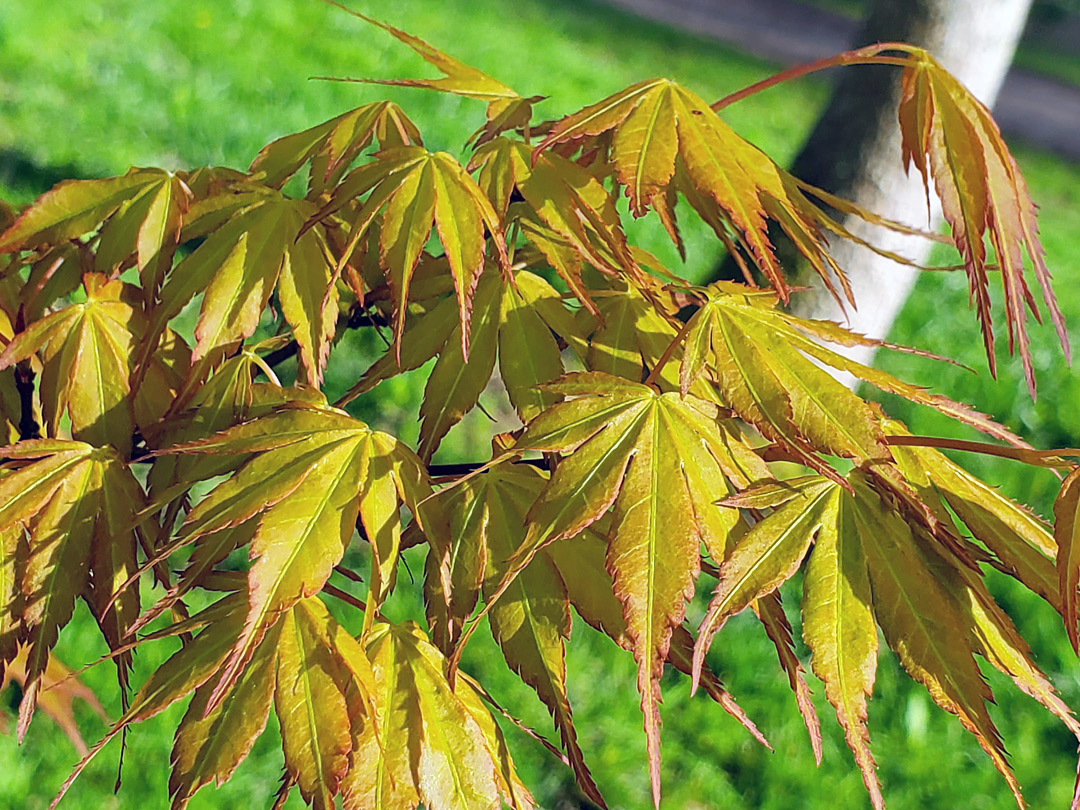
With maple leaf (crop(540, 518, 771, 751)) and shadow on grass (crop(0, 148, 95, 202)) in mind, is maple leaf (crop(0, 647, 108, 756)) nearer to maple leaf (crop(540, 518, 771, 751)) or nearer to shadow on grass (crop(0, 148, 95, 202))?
maple leaf (crop(540, 518, 771, 751))

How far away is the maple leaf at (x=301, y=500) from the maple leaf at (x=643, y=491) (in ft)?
0.38

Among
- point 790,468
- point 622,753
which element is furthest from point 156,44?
point 622,753

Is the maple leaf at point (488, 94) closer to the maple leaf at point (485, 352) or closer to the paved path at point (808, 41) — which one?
the maple leaf at point (485, 352)

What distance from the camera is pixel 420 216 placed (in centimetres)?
82

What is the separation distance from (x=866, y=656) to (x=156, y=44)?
457cm

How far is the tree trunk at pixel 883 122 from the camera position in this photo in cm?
219

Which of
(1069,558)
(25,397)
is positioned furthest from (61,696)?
(1069,558)

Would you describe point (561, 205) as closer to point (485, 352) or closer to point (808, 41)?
point (485, 352)

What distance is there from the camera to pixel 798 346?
0.78 m

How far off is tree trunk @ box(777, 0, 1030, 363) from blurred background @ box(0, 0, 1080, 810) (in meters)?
0.42

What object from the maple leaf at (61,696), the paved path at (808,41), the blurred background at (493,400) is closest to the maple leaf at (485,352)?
the maple leaf at (61,696)

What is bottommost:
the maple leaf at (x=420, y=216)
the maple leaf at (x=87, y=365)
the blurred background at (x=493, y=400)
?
the blurred background at (x=493, y=400)

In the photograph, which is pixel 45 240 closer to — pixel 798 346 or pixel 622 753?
pixel 798 346

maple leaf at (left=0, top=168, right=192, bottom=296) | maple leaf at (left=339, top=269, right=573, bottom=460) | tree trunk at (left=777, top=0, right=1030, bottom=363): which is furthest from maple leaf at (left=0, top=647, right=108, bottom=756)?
tree trunk at (left=777, top=0, right=1030, bottom=363)
